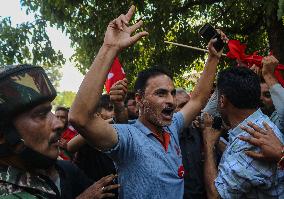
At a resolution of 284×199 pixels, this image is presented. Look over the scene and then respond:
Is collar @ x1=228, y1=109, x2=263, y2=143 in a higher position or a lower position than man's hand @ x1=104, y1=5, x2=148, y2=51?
lower

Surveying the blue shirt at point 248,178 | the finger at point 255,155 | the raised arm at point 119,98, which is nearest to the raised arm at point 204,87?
the raised arm at point 119,98

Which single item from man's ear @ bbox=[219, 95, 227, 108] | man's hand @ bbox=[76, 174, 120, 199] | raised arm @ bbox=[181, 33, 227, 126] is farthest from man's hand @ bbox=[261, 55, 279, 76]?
man's hand @ bbox=[76, 174, 120, 199]

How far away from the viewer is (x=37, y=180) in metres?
1.78

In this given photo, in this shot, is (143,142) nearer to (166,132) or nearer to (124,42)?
(166,132)

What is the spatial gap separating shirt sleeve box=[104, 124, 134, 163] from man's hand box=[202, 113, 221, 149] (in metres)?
0.98

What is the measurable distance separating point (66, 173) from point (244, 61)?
8.21 feet

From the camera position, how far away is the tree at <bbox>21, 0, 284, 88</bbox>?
8094 mm

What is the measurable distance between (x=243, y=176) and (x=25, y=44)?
7.17 m

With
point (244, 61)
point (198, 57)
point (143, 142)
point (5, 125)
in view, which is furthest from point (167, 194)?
point (198, 57)

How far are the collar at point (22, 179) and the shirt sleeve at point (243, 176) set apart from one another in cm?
101

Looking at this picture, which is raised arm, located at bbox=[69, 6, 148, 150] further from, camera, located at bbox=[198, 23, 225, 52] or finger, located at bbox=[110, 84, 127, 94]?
camera, located at bbox=[198, 23, 225, 52]

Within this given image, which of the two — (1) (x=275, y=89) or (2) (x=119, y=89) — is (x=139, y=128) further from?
(1) (x=275, y=89)

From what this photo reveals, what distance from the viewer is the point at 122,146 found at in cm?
234

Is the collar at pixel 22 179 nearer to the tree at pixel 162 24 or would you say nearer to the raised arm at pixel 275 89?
the raised arm at pixel 275 89
